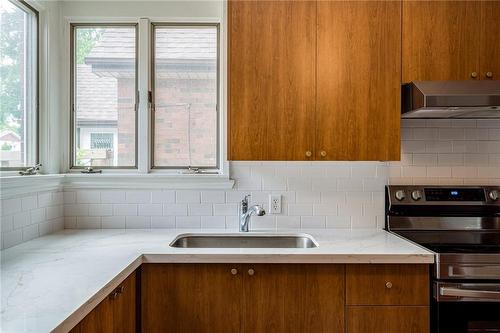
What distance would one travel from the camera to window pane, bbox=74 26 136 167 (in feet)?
7.50

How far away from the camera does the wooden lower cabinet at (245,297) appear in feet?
5.42

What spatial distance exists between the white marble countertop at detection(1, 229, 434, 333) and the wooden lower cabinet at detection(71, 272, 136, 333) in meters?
0.05

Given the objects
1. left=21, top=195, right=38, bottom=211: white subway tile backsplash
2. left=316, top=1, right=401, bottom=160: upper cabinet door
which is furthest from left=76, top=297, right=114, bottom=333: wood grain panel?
left=316, top=1, right=401, bottom=160: upper cabinet door

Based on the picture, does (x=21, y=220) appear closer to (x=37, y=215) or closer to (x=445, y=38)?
(x=37, y=215)

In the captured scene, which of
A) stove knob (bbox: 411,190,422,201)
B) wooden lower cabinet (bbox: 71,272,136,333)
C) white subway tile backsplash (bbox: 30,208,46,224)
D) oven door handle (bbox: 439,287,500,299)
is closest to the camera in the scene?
wooden lower cabinet (bbox: 71,272,136,333)

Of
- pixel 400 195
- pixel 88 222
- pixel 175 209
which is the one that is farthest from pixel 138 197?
pixel 400 195

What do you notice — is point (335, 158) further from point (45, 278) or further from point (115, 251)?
point (45, 278)

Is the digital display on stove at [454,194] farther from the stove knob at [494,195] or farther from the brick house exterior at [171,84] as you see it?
the brick house exterior at [171,84]

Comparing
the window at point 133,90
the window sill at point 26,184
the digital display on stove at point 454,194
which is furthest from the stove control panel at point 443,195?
the window sill at point 26,184

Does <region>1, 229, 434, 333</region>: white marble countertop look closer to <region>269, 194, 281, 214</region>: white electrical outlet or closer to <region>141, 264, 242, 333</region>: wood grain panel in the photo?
<region>141, 264, 242, 333</region>: wood grain panel

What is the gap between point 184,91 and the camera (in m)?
2.29

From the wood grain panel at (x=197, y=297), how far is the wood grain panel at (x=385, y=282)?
54 centimetres

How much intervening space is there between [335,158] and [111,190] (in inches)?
54.2

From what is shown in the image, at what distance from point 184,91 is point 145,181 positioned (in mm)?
624
